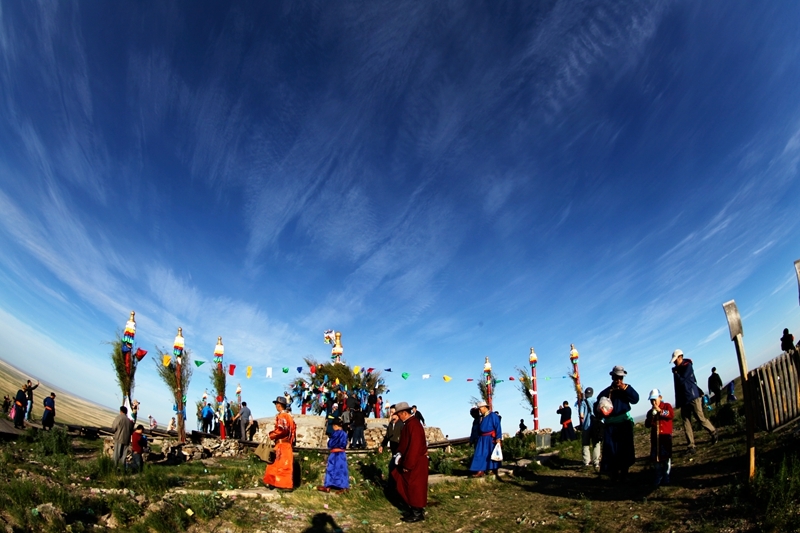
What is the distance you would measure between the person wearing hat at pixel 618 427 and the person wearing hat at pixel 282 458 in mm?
5878

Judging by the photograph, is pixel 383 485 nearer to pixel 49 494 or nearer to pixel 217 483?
pixel 217 483

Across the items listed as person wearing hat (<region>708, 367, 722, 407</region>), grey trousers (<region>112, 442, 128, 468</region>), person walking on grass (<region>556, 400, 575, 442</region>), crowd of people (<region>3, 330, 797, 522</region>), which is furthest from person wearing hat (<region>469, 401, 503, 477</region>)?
person wearing hat (<region>708, 367, 722, 407</region>)

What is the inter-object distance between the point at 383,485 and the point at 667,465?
5.38 meters

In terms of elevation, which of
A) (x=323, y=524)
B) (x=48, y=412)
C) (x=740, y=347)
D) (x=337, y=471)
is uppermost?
(x=740, y=347)

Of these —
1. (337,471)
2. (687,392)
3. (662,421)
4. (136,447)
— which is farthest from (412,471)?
(136,447)

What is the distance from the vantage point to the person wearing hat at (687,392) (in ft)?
28.9

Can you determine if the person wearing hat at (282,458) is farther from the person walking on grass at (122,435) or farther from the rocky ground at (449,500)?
the person walking on grass at (122,435)

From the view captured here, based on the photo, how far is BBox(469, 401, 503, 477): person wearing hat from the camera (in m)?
9.72

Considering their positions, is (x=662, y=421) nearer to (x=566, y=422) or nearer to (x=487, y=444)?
(x=487, y=444)

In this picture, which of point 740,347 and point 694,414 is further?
point 694,414

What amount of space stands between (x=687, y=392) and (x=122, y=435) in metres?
12.2

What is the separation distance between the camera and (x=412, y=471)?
7.22 m

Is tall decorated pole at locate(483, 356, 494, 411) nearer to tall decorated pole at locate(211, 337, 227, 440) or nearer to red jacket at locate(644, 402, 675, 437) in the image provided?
tall decorated pole at locate(211, 337, 227, 440)

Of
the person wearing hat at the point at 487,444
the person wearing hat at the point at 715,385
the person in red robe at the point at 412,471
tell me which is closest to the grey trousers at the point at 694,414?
the person wearing hat at the point at 487,444
